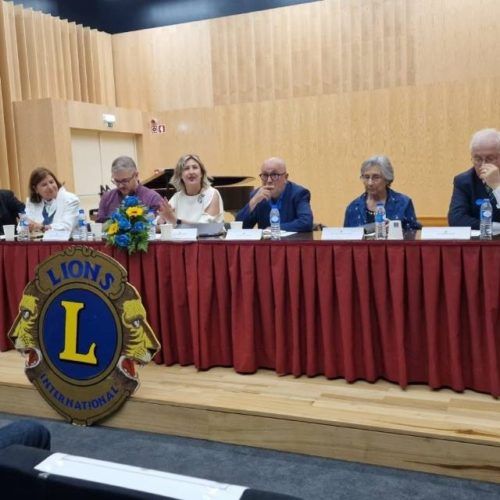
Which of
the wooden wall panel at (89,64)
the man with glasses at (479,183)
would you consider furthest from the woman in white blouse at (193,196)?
the wooden wall panel at (89,64)

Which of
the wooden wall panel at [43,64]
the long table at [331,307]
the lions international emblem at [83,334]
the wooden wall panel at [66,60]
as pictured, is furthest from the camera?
the wooden wall panel at [66,60]

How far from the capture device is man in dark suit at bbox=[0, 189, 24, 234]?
417cm

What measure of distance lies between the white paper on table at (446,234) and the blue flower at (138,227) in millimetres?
1252

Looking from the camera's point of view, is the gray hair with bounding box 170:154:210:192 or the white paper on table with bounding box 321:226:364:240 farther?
the gray hair with bounding box 170:154:210:192

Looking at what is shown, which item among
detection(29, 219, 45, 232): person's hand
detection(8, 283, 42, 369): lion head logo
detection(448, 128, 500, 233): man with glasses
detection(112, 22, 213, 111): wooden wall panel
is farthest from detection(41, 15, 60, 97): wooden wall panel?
detection(448, 128, 500, 233): man with glasses

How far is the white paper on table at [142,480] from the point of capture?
677 millimetres

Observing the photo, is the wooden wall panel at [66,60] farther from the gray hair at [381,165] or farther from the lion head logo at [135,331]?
the lion head logo at [135,331]

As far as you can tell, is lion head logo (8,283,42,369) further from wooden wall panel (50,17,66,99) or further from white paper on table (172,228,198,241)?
wooden wall panel (50,17,66,99)

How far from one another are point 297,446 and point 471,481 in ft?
2.00

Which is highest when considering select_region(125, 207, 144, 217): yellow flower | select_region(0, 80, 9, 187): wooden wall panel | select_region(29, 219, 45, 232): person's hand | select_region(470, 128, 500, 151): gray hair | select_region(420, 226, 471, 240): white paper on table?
select_region(0, 80, 9, 187): wooden wall panel

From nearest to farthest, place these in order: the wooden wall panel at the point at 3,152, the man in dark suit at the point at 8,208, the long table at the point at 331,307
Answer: the long table at the point at 331,307, the man in dark suit at the point at 8,208, the wooden wall panel at the point at 3,152

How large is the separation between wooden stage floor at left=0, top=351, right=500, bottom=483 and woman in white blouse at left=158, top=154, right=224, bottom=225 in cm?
96

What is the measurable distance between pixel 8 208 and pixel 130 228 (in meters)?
2.05

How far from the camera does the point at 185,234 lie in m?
2.65
